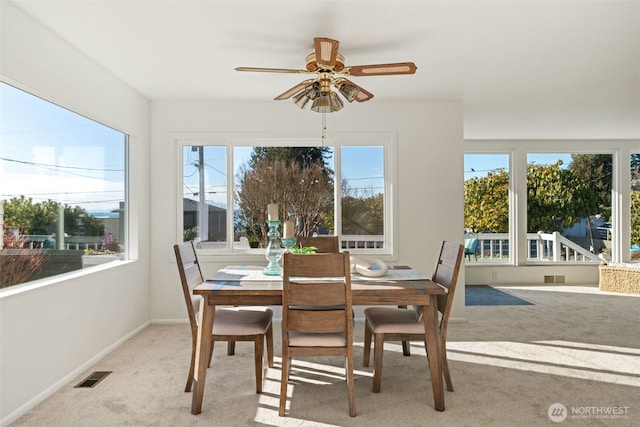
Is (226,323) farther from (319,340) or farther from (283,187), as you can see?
(283,187)

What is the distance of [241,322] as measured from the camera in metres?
2.99

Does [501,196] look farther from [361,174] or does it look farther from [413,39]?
[413,39]

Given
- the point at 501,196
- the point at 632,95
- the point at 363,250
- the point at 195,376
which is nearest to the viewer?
the point at 195,376

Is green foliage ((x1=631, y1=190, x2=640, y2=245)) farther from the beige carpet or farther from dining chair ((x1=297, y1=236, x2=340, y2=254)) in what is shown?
dining chair ((x1=297, y1=236, x2=340, y2=254))

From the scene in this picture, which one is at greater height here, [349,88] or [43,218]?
[349,88]

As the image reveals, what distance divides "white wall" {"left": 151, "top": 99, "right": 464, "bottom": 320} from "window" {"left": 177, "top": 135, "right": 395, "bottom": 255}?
153 mm

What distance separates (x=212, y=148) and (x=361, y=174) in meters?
1.78

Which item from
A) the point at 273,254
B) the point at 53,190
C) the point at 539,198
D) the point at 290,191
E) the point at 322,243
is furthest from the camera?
the point at 539,198

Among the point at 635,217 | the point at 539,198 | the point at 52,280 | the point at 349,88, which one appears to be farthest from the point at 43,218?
the point at 635,217

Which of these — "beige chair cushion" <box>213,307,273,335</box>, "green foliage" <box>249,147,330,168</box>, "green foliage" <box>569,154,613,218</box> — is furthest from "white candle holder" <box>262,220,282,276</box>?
"green foliage" <box>569,154,613,218</box>

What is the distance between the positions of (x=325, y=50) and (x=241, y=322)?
74.8 inches

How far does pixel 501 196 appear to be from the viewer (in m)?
7.59

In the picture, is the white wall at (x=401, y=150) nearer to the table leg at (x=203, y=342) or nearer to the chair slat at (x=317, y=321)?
the table leg at (x=203, y=342)

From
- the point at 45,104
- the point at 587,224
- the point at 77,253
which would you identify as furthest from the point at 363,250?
the point at 587,224
